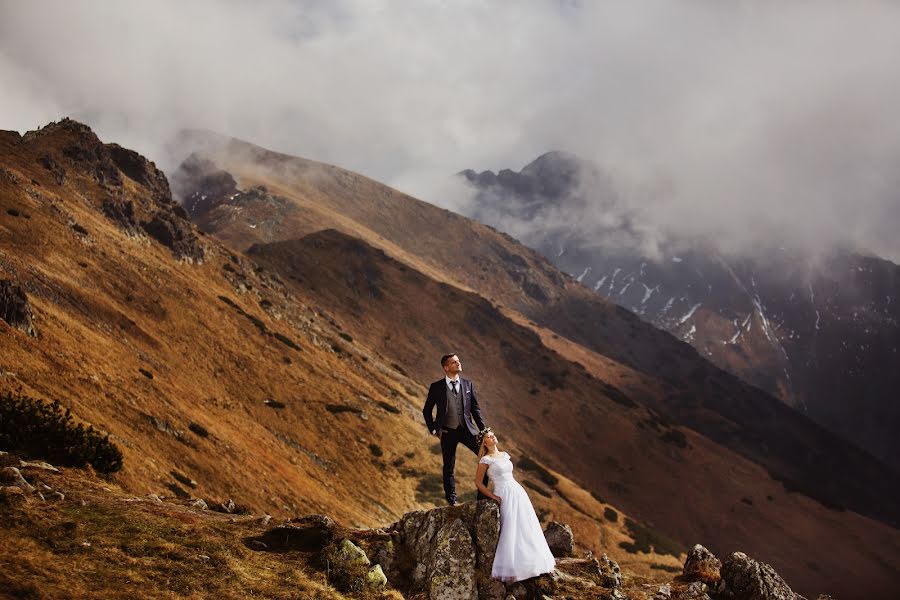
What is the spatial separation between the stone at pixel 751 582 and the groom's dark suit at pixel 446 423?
24.6 feet

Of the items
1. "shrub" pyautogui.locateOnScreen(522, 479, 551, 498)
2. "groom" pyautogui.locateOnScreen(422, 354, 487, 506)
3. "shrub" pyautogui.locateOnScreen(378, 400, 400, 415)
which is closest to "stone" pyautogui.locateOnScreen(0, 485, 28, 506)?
"groom" pyautogui.locateOnScreen(422, 354, 487, 506)

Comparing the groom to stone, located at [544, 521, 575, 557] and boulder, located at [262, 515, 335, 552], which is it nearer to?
boulder, located at [262, 515, 335, 552]

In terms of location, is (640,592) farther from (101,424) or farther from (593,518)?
(593,518)

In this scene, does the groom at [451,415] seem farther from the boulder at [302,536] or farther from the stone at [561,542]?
the stone at [561,542]

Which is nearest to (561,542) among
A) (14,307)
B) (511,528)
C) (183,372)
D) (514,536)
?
(514,536)

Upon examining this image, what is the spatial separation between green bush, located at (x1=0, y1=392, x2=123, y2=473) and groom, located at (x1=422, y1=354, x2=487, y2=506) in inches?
497

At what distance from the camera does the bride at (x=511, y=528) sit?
40.1 ft

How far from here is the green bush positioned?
58.1ft

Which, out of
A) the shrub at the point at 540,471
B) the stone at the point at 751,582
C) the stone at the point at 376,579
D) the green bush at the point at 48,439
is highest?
the stone at the point at 751,582

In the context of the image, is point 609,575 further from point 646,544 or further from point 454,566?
point 646,544

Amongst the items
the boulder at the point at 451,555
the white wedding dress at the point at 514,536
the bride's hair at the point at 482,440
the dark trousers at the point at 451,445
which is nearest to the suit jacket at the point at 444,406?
the dark trousers at the point at 451,445

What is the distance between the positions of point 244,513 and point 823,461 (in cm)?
18850

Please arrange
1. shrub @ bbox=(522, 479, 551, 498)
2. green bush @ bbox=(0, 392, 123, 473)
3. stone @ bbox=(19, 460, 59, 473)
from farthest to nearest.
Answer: shrub @ bbox=(522, 479, 551, 498), green bush @ bbox=(0, 392, 123, 473), stone @ bbox=(19, 460, 59, 473)

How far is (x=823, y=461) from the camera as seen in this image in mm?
163375
